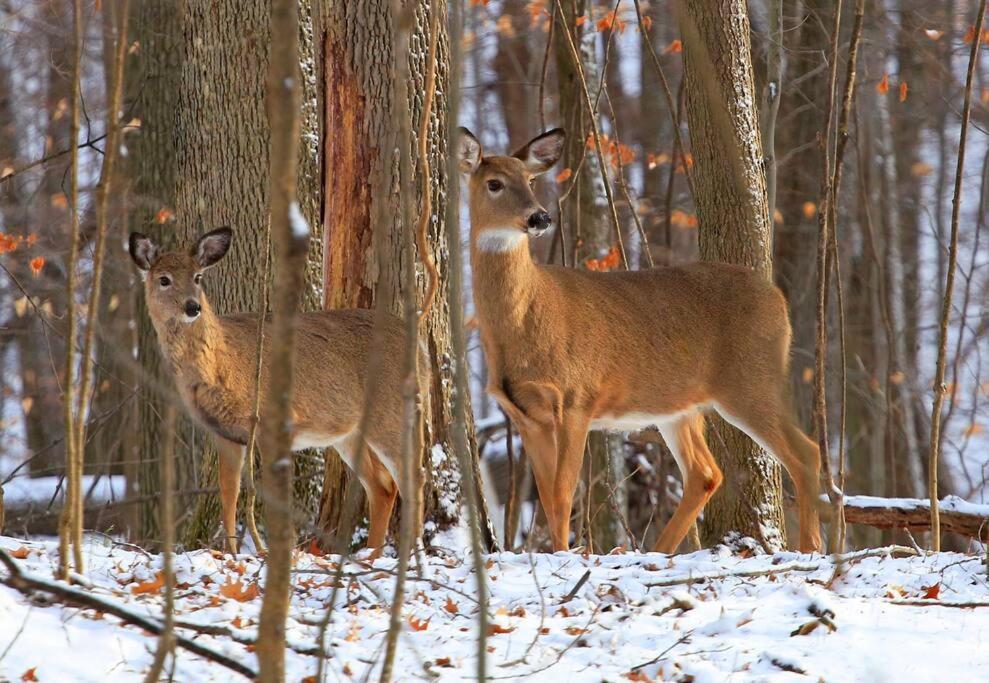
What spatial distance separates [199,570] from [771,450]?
11.9 ft

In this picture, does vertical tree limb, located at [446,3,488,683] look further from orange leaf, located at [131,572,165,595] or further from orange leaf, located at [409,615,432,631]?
orange leaf, located at [131,572,165,595]

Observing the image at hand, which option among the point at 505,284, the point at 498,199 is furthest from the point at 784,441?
the point at 498,199

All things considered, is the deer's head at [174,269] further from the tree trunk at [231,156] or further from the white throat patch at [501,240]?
the white throat patch at [501,240]

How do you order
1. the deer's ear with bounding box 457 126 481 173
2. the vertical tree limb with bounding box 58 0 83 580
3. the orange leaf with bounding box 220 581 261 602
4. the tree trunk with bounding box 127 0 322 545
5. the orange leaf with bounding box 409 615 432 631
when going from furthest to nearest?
the tree trunk with bounding box 127 0 322 545
the deer's ear with bounding box 457 126 481 173
the orange leaf with bounding box 220 581 261 602
the orange leaf with bounding box 409 615 432 631
the vertical tree limb with bounding box 58 0 83 580

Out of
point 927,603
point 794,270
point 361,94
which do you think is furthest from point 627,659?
point 794,270

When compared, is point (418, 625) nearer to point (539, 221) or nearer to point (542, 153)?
point (539, 221)

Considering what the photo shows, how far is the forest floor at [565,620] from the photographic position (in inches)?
171

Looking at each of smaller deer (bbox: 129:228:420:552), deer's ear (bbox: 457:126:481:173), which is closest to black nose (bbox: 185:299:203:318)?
smaller deer (bbox: 129:228:420:552)

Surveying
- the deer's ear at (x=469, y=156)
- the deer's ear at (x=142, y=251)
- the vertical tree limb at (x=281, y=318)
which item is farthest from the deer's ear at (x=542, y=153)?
the vertical tree limb at (x=281, y=318)

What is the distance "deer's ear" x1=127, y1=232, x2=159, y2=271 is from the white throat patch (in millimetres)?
1913

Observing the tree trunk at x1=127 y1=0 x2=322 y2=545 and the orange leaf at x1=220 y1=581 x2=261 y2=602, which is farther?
the tree trunk at x1=127 y1=0 x2=322 y2=545

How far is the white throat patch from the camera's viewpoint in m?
7.53

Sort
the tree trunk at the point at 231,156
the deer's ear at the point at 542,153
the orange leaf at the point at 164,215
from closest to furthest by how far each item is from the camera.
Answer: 1. the deer's ear at the point at 542,153
2. the tree trunk at the point at 231,156
3. the orange leaf at the point at 164,215

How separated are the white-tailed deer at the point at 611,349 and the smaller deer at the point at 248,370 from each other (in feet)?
2.09
